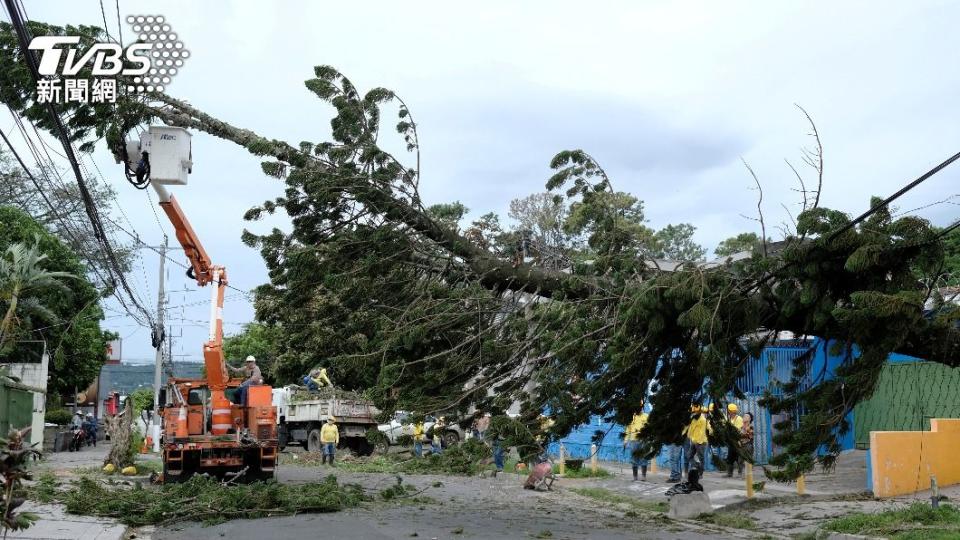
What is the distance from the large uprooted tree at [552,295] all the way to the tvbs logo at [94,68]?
0.20m

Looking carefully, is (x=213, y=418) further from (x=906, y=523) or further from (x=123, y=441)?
(x=906, y=523)

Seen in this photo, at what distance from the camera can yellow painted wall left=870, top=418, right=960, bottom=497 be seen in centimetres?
1418

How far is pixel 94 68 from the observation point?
12.8m

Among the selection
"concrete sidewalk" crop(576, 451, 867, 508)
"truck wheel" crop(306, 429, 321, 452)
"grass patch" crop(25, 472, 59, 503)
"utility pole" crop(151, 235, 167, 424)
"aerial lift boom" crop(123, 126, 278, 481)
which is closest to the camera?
"grass patch" crop(25, 472, 59, 503)

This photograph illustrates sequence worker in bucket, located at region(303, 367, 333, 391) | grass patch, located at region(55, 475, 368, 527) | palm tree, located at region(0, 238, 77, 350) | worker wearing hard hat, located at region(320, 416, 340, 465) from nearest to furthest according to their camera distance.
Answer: grass patch, located at region(55, 475, 368, 527), palm tree, located at region(0, 238, 77, 350), worker wearing hard hat, located at region(320, 416, 340, 465), worker in bucket, located at region(303, 367, 333, 391)

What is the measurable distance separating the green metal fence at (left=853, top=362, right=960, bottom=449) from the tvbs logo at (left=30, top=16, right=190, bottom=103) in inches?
565

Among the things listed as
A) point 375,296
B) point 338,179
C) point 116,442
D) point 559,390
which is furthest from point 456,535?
point 116,442

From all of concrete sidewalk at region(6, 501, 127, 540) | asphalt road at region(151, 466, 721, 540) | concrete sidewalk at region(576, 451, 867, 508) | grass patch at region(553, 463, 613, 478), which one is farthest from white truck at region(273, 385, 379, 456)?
concrete sidewalk at region(6, 501, 127, 540)

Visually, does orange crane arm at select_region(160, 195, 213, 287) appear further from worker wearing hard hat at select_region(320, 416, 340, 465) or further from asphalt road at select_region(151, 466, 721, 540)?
worker wearing hard hat at select_region(320, 416, 340, 465)

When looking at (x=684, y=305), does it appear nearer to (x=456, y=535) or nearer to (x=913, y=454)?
(x=456, y=535)

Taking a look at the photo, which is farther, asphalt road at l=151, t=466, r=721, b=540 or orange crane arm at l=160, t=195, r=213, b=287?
orange crane arm at l=160, t=195, r=213, b=287

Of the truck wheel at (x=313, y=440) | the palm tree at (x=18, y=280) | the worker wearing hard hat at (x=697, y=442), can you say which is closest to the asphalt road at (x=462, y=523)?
the worker wearing hard hat at (x=697, y=442)

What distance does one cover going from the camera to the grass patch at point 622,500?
15.1 meters

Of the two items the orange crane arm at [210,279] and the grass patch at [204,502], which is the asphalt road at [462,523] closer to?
→ the grass patch at [204,502]
